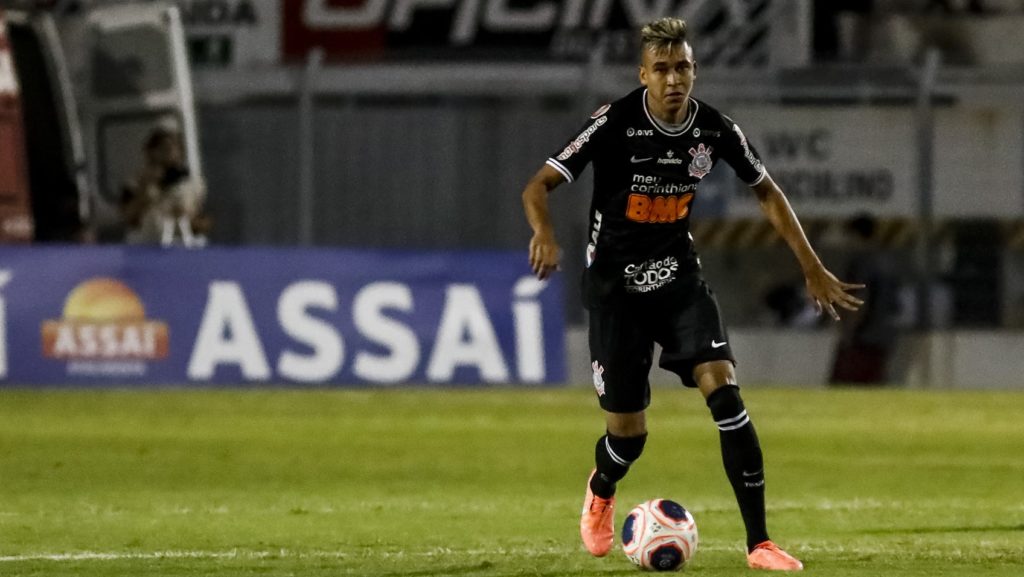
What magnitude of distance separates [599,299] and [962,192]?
45.0ft

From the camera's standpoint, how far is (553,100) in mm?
21781

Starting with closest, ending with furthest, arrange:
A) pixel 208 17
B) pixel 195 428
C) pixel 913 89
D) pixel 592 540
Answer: pixel 592 540
pixel 195 428
pixel 913 89
pixel 208 17

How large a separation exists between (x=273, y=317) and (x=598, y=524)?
1044cm

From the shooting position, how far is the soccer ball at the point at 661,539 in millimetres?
8242

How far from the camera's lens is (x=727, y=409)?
8227 mm

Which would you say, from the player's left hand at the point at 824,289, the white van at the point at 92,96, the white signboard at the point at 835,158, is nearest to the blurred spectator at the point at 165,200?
the white van at the point at 92,96

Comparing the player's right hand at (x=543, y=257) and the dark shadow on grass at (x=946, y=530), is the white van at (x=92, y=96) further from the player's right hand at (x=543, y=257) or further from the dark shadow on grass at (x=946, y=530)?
the player's right hand at (x=543, y=257)

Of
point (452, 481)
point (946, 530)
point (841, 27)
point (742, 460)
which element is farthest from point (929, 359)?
point (742, 460)

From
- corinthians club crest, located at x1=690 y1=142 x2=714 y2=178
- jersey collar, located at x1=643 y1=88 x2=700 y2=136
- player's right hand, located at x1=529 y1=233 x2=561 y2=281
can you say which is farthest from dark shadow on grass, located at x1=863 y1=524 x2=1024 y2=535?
player's right hand, located at x1=529 y1=233 x2=561 y2=281

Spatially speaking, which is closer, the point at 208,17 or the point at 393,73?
the point at 393,73

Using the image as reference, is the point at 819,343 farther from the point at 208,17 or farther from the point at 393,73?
the point at 208,17

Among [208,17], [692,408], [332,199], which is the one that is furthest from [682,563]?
[208,17]

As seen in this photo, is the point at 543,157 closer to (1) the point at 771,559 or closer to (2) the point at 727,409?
(2) the point at 727,409

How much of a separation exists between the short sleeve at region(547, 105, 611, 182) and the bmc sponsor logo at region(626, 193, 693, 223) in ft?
0.84
